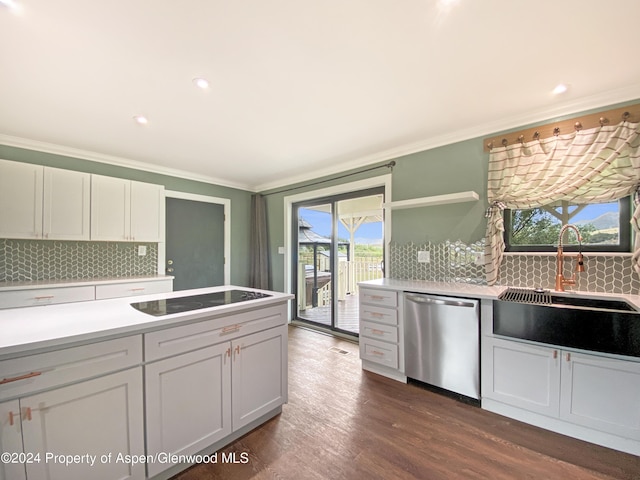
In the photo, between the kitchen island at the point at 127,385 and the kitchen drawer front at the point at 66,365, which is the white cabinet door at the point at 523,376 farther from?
the kitchen drawer front at the point at 66,365

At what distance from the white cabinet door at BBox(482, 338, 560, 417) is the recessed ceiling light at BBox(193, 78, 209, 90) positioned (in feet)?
9.62

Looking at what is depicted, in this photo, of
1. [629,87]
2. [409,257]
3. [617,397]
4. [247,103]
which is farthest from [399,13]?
[617,397]

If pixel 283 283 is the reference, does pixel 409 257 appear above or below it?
above

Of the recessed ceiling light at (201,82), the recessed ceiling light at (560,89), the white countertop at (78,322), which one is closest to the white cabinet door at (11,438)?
the white countertop at (78,322)

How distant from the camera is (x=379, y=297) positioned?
2746 millimetres

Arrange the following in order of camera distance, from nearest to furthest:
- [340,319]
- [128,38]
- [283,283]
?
[128,38]
[340,319]
[283,283]

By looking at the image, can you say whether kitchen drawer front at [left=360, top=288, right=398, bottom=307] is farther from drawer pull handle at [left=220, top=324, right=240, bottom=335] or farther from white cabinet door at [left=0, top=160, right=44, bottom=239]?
white cabinet door at [left=0, top=160, right=44, bottom=239]

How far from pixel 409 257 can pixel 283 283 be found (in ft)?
7.83

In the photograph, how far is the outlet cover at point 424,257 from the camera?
300cm

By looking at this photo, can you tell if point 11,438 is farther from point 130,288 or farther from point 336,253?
point 336,253

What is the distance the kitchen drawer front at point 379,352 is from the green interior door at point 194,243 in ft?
9.64

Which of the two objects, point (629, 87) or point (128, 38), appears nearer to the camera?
point (128, 38)

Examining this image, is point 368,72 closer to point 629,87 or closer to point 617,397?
point 629,87

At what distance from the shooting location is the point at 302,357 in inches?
124
